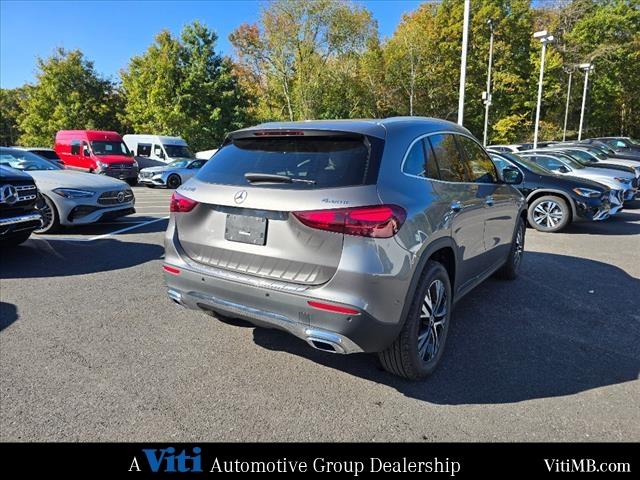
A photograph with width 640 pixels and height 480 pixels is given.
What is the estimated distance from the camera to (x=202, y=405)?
2.74 m

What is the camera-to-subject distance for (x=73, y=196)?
7383 millimetres

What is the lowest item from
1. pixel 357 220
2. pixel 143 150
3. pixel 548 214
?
pixel 548 214

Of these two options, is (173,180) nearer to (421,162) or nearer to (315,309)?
(421,162)

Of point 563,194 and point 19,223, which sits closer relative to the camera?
point 19,223

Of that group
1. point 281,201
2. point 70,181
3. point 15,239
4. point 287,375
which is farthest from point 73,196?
point 281,201

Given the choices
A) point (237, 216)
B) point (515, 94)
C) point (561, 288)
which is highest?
point (515, 94)

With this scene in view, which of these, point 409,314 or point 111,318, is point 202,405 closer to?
point 409,314

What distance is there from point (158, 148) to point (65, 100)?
17853 millimetres

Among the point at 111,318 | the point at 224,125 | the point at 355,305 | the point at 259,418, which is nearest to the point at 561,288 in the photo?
the point at 355,305

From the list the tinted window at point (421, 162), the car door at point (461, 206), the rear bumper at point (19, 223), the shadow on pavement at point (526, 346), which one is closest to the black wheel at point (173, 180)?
the rear bumper at point (19, 223)

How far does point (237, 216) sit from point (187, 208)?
504 millimetres

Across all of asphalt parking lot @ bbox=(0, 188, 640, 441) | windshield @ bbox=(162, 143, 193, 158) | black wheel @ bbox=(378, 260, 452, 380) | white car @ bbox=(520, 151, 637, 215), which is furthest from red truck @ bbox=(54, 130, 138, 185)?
black wheel @ bbox=(378, 260, 452, 380)

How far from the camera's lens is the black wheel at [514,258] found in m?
5.13
